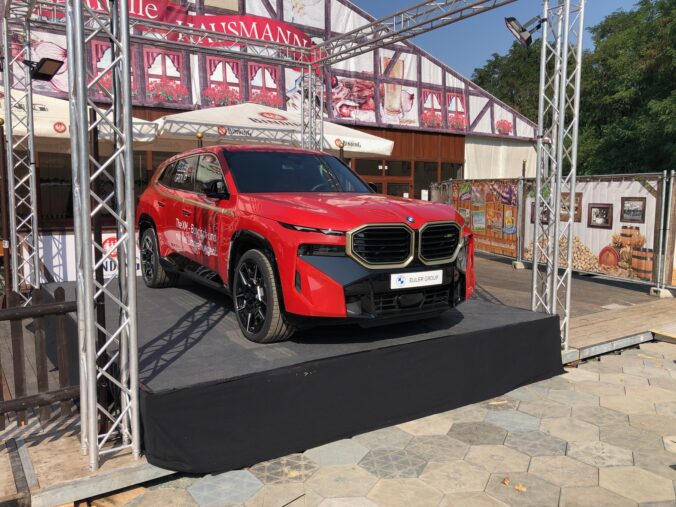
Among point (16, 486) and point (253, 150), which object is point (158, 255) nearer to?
point (253, 150)

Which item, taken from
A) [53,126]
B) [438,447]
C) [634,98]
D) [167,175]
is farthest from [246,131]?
[634,98]

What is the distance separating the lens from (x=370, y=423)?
4.23 m

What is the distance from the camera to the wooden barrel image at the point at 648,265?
31.9 feet

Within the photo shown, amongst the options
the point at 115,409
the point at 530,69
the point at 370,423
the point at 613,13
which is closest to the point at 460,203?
the point at 370,423

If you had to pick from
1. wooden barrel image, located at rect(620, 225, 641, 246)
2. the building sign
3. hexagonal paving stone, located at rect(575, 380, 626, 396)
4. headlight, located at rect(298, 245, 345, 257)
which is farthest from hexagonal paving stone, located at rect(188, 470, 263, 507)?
the building sign

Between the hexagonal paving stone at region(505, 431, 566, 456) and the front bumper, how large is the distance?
121cm

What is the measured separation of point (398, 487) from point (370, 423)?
81 centimetres

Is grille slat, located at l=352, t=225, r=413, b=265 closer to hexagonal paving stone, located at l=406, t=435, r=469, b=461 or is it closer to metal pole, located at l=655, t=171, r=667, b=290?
hexagonal paving stone, located at l=406, t=435, r=469, b=461

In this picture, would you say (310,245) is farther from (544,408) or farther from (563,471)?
(544,408)

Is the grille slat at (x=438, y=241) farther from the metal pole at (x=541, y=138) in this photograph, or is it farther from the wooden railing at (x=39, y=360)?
the wooden railing at (x=39, y=360)

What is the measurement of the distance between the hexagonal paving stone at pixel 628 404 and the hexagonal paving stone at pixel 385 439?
191 centimetres

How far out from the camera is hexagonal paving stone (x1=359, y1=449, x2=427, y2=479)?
3621 mm

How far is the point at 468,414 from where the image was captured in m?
4.69

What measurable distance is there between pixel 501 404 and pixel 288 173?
9.51ft
